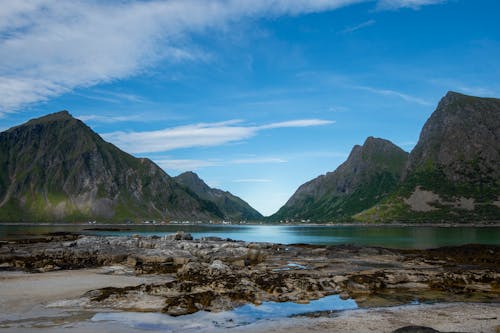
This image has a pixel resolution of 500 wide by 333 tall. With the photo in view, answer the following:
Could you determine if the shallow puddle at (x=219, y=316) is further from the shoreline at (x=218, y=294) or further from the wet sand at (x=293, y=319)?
the wet sand at (x=293, y=319)

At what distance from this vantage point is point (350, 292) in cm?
3744

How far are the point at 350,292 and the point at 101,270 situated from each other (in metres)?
30.2

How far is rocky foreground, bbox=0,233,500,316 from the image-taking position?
32.2 m

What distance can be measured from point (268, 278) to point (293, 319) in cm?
1482

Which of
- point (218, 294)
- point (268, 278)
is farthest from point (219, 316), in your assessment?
point (268, 278)

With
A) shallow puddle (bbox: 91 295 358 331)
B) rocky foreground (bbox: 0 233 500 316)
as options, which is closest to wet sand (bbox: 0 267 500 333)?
shallow puddle (bbox: 91 295 358 331)

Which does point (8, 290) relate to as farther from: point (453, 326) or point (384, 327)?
point (453, 326)

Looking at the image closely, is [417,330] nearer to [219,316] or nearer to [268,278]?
[219,316]

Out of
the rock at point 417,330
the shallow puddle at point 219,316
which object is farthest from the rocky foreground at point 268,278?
the rock at point 417,330

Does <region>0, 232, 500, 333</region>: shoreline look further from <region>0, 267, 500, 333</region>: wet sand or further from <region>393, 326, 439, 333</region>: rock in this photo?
<region>393, 326, 439, 333</region>: rock

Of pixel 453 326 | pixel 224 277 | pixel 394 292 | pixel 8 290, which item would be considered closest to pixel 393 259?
pixel 394 292

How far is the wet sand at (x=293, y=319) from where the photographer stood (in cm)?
2420

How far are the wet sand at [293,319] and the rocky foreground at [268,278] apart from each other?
300 centimetres

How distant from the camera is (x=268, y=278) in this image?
1650 inches
